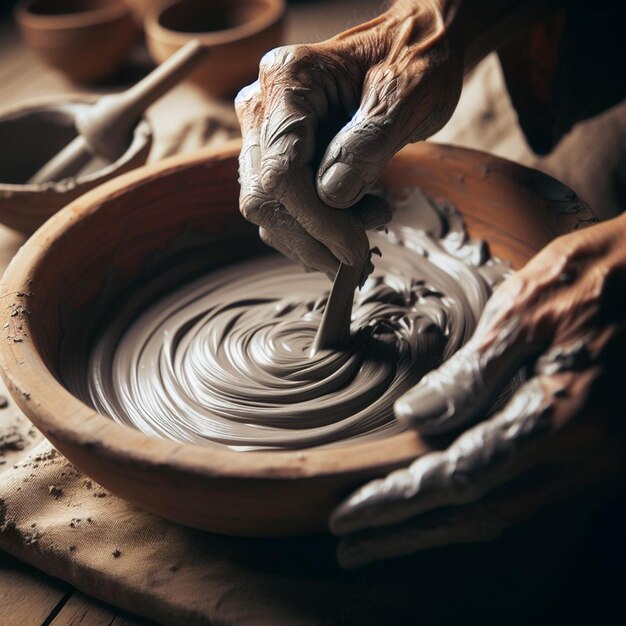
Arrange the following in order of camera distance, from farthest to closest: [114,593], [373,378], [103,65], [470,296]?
[103,65], [470,296], [373,378], [114,593]

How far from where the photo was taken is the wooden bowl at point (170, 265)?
1110mm

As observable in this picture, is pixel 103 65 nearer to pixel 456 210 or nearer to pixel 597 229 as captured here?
pixel 456 210

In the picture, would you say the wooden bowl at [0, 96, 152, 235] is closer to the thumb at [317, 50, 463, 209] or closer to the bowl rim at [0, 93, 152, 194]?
the bowl rim at [0, 93, 152, 194]

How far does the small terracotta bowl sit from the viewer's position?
8.91 feet

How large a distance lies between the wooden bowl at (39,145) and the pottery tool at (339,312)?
0.82 meters

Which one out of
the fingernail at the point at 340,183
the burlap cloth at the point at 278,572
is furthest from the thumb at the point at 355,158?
the burlap cloth at the point at 278,572

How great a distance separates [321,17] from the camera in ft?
10.8

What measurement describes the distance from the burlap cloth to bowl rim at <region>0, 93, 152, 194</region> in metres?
0.83

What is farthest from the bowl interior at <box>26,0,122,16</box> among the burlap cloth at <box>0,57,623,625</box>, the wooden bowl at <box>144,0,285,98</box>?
the burlap cloth at <box>0,57,623,625</box>

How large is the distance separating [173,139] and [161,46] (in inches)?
11.4

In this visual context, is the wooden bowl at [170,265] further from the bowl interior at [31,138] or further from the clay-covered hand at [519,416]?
the bowl interior at [31,138]

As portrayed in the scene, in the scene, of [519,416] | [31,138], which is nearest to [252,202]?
[519,416]

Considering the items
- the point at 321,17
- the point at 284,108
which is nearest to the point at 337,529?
the point at 284,108

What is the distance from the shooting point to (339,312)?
1.51 metres
